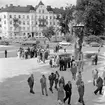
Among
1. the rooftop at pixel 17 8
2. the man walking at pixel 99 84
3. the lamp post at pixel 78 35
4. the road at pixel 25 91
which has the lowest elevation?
the road at pixel 25 91

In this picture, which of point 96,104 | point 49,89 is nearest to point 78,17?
point 49,89

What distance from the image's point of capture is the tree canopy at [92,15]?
32656 millimetres

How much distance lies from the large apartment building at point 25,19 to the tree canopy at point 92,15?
71.0m

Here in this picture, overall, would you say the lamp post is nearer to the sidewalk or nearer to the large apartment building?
the sidewalk

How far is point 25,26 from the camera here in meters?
108

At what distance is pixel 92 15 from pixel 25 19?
77.8 meters

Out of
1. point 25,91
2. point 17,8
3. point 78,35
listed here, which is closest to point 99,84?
point 25,91

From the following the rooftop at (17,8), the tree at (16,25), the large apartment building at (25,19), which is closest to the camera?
the tree at (16,25)

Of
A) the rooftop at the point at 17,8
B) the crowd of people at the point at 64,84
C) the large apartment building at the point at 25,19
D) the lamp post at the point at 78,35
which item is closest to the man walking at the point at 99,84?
the crowd of people at the point at 64,84

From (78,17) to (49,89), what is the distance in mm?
19636

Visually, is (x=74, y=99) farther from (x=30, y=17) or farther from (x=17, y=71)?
(x=30, y=17)

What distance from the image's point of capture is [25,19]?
10819 cm

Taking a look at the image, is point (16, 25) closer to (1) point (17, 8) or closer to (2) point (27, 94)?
(1) point (17, 8)

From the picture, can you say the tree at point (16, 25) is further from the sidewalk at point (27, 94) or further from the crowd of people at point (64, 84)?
the sidewalk at point (27, 94)
